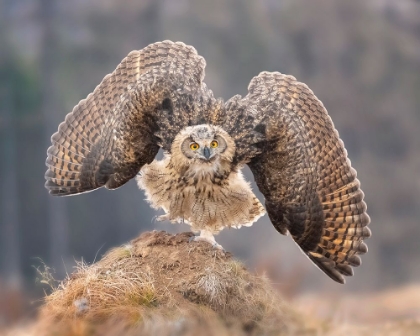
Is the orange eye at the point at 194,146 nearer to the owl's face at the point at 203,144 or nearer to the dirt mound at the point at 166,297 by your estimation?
the owl's face at the point at 203,144

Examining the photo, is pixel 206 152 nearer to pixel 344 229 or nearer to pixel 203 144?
pixel 203 144

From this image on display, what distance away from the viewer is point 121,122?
3.84 meters

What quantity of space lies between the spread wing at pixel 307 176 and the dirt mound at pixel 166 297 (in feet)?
1.48

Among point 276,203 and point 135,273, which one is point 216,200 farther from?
point 135,273

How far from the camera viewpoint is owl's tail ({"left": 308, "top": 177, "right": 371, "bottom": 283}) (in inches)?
150

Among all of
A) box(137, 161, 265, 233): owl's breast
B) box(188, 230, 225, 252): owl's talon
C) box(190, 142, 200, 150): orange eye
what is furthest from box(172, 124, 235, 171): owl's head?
box(188, 230, 225, 252): owl's talon

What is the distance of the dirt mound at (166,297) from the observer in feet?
9.98

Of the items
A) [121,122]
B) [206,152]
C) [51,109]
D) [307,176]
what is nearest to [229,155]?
[206,152]

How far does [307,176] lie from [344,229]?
0.42m

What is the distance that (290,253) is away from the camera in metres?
6.44

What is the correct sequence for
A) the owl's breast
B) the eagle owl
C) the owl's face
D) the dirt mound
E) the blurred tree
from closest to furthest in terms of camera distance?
the dirt mound
the owl's face
the eagle owl
the owl's breast
the blurred tree

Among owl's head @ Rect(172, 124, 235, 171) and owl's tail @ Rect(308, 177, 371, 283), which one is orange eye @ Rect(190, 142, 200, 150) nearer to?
owl's head @ Rect(172, 124, 235, 171)

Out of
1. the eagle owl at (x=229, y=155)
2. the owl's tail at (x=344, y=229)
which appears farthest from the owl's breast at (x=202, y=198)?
the owl's tail at (x=344, y=229)

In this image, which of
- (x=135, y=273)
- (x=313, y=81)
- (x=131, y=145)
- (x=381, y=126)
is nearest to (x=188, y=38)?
(x=313, y=81)
